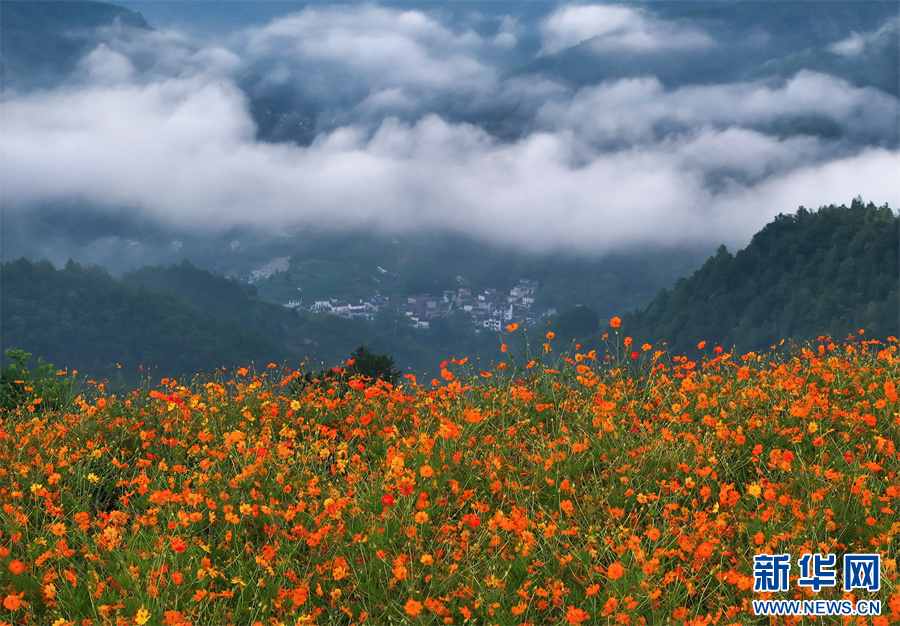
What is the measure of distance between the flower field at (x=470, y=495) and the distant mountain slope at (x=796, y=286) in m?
84.0

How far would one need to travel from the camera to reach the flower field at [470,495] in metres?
4.91

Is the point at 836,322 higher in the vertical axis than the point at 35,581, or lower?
higher

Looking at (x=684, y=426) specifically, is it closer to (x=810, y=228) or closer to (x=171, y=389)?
(x=171, y=389)

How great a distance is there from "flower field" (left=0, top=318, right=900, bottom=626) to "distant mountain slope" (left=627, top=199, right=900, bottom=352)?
3308 inches

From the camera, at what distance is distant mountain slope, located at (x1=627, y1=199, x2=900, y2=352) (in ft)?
290

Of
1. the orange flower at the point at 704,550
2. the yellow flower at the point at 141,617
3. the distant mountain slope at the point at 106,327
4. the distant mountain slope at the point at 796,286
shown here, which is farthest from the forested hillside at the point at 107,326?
the orange flower at the point at 704,550

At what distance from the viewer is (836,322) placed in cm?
9025

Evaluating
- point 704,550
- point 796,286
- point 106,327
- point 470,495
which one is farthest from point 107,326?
point 704,550

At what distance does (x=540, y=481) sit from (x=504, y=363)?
7.39 ft

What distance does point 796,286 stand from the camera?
101 metres

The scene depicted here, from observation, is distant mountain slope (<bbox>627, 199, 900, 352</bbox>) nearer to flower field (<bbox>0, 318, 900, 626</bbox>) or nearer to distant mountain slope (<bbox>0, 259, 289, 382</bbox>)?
distant mountain slope (<bbox>0, 259, 289, 382</bbox>)

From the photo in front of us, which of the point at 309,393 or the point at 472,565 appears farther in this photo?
the point at 309,393

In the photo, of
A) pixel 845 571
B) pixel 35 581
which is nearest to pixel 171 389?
pixel 35 581

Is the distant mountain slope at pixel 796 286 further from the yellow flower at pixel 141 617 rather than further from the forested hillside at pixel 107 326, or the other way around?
the yellow flower at pixel 141 617
